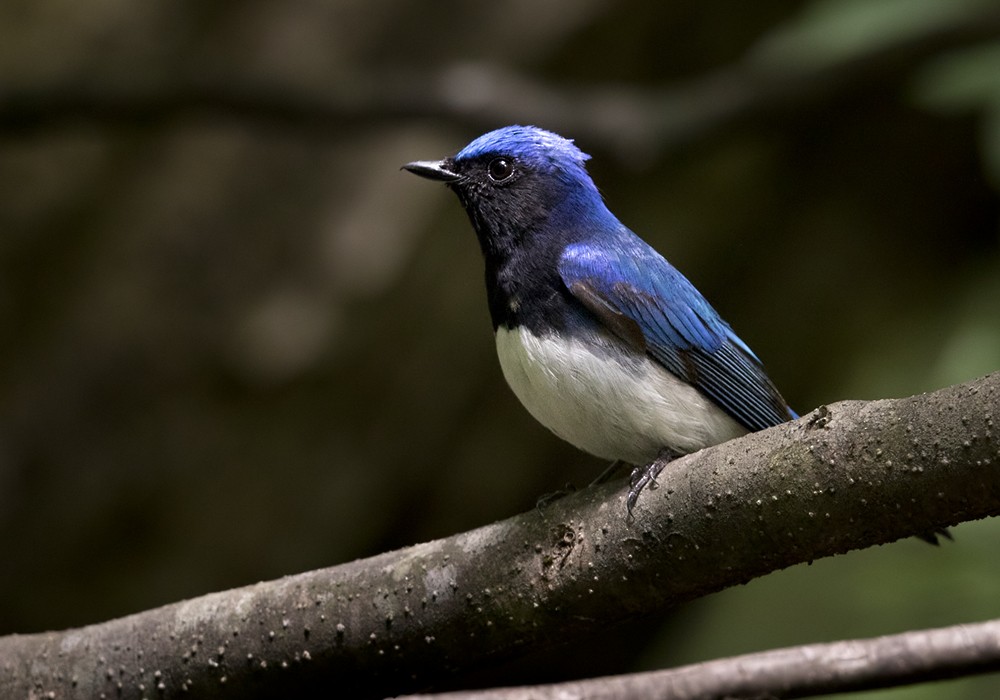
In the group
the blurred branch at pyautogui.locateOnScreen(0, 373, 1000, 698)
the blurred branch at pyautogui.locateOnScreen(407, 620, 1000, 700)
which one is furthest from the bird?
the blurred branch at pyautogui.locateOnScreen(407, 620, 1000, 700)

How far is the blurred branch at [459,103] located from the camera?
5.97m

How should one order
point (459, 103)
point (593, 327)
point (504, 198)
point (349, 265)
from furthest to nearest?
point (349, 265)
point (459, 103)
point (504, 198)
point (593, 327)

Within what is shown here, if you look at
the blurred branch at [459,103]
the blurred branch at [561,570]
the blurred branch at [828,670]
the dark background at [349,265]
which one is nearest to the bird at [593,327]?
the blurred branch at [561,570]

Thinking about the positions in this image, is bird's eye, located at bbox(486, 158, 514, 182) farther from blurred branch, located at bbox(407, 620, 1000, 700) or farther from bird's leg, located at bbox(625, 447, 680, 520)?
blurred branch, located at bbox(407, 620, 1000, 700)

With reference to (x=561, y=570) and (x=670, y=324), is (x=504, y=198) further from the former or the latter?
(x=561, y=570)

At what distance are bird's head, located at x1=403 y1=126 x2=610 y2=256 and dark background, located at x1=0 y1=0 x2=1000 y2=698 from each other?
184 cm

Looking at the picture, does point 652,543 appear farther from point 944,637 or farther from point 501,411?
point 501,411

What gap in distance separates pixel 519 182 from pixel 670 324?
824 mm

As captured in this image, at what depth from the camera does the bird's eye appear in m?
4.22

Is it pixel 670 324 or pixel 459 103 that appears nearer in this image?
pixel 670 324

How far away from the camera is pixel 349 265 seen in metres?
7.21

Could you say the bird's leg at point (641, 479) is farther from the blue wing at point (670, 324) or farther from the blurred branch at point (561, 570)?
the blue wing at point (670, 324)

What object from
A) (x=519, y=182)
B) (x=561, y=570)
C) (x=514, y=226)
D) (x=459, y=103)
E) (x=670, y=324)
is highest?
(x=459, y=103)

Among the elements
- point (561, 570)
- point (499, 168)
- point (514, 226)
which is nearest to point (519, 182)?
point (499, 168)
